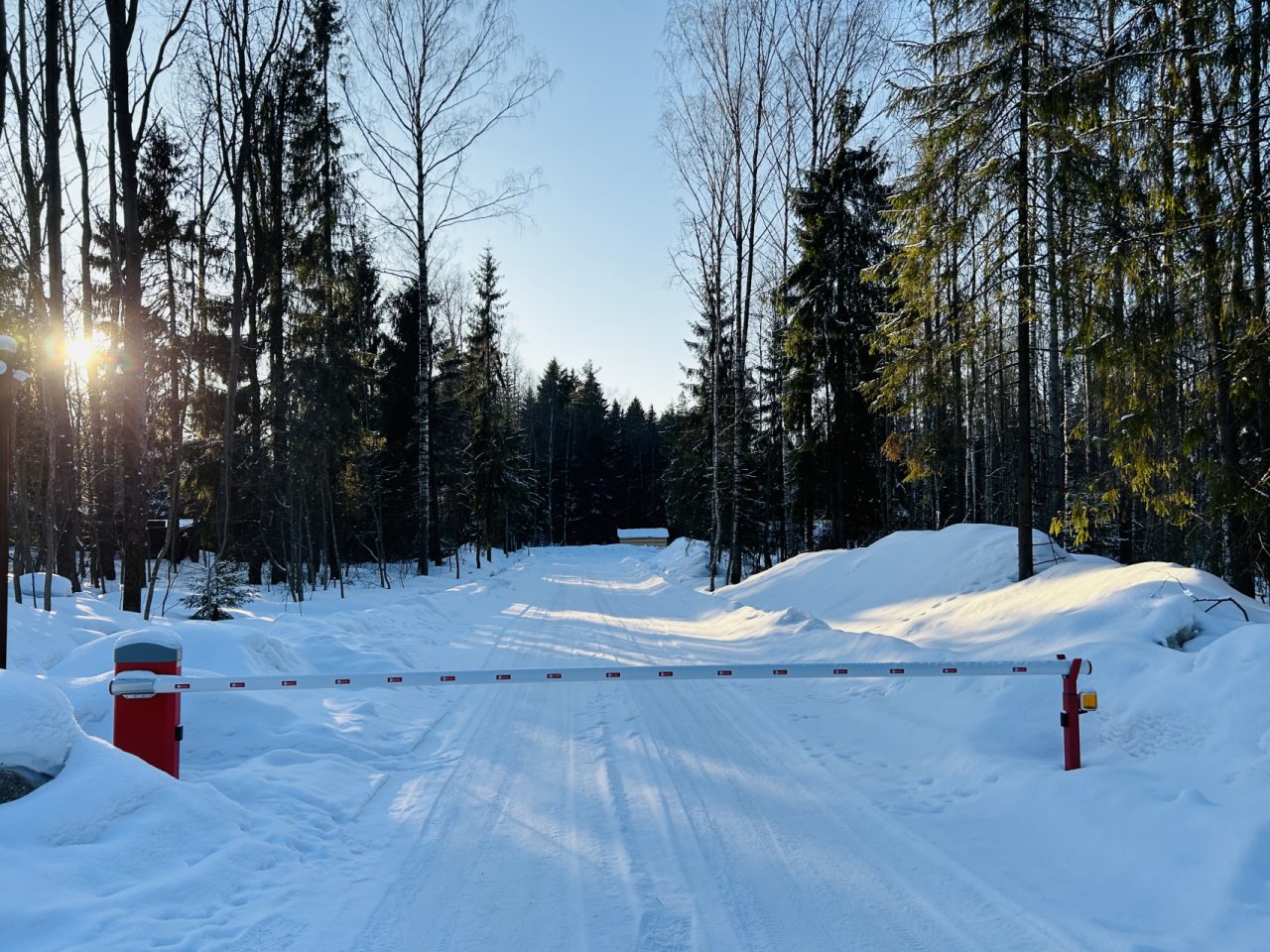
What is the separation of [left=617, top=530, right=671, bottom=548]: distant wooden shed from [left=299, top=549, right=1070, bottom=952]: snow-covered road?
57971 millimetres

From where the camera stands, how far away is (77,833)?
379 centimetres

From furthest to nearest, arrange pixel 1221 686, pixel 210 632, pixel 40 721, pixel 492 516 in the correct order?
pixel 492 516 → pixel 210 632 → pixel 1221 686 → pixel 40 721

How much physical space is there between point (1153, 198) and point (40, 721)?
12.1 meters

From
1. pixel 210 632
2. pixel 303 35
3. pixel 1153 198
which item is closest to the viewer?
pixel 210 632

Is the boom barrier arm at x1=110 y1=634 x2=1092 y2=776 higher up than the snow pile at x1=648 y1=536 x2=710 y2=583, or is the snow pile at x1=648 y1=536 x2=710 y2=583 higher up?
the boom barrier arm at x1=110 y1=634 x2=1092 y2=776

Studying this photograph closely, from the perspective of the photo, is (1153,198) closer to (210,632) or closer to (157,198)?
(210,632)

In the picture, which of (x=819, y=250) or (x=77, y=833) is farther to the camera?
(x=819, y=250)

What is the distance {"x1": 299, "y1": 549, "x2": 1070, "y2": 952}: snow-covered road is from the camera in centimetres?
347

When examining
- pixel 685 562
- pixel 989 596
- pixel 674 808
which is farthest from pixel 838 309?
pixel 674 808

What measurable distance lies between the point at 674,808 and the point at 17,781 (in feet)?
12.0

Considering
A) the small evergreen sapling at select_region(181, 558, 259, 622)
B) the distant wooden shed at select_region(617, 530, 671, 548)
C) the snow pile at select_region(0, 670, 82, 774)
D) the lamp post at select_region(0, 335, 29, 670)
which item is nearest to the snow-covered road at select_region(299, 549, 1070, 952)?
the snow pile at select_region(0, 670, 82, 774)

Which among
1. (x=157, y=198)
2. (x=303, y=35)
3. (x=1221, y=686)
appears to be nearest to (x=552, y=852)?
(x=1221, y=686)

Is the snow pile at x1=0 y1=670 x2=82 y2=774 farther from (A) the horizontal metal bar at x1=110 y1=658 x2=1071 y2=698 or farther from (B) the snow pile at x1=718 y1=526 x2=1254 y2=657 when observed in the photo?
(B) the snow pile at x1=718 y1=526 x2=1254 y2=657

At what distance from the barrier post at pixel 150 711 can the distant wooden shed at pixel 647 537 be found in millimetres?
60237
